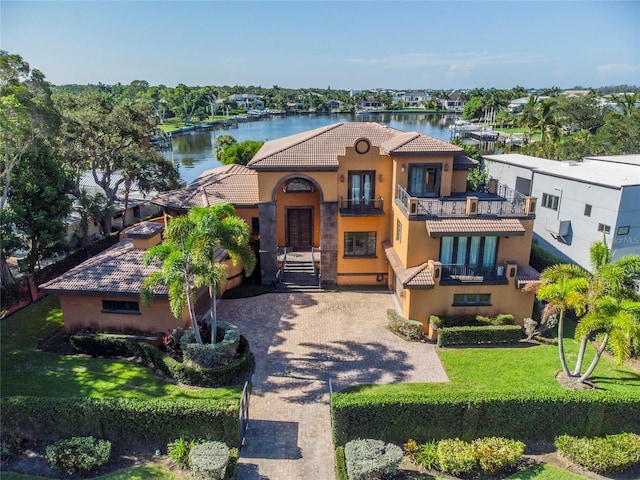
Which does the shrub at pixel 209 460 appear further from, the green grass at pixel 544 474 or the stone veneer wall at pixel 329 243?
the stone veneer wall at pixel 329 243

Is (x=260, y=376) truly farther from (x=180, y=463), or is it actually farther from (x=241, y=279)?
(x=241, y=279)

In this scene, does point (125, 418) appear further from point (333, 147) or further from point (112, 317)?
point (333, 147)

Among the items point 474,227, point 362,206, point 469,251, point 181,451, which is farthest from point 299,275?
point 181,451

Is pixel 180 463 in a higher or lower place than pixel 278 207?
lower

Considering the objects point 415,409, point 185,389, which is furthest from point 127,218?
point 415,409

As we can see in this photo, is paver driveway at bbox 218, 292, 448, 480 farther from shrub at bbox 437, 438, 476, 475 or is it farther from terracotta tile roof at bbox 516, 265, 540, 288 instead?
terracotta tile roof at bbox 516, 265, 540, 288
